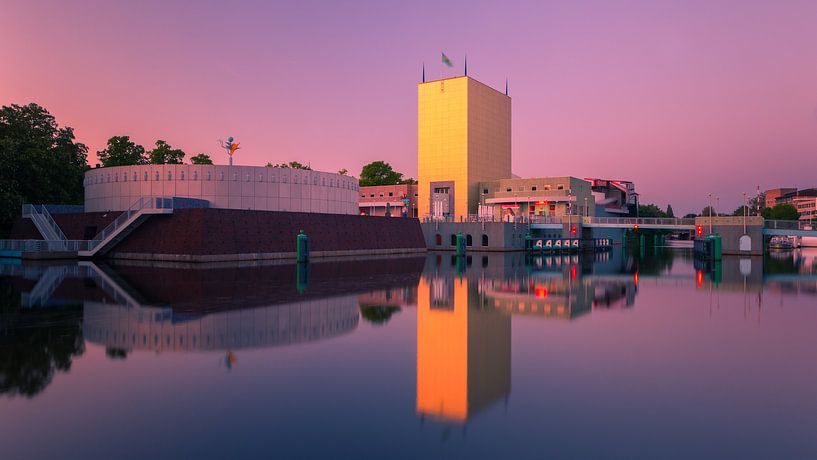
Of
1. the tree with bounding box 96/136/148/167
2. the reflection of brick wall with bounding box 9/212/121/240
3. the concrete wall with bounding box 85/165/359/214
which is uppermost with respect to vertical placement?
the tree with bounding box 96/136/148/167

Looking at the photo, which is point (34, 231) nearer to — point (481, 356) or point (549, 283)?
A: point (549, 283)

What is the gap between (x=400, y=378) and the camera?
10727 mm

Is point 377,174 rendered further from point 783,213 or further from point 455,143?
point 783,213

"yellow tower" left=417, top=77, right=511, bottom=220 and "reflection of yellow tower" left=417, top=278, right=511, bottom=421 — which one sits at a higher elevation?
"yellow tower" left=417, top=77, right=511, bottom=220

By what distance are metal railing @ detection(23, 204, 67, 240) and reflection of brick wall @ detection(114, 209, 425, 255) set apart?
31.8 feet

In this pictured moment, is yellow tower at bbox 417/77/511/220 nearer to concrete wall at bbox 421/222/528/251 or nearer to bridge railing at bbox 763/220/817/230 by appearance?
concrete wall at bbox 421/222/528/251

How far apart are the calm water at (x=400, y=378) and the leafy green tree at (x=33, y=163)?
44.0 metres

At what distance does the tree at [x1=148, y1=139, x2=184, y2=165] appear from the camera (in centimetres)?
8681

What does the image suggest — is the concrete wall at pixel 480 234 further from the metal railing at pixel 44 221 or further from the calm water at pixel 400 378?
the calm water at pixel 400 378

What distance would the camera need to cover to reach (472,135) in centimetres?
9031

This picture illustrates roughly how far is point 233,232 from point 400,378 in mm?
37756

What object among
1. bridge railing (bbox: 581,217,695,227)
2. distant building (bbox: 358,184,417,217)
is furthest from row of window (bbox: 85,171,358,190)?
distant building (bbox: 358,184,417,217)

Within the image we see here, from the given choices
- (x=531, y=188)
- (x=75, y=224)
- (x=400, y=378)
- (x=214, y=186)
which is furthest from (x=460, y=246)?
(x=400, y=378)

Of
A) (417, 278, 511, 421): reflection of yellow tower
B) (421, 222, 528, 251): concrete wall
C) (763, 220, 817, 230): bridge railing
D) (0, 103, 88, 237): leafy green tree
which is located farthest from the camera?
(421, 222, 528, 251): concrete wall
